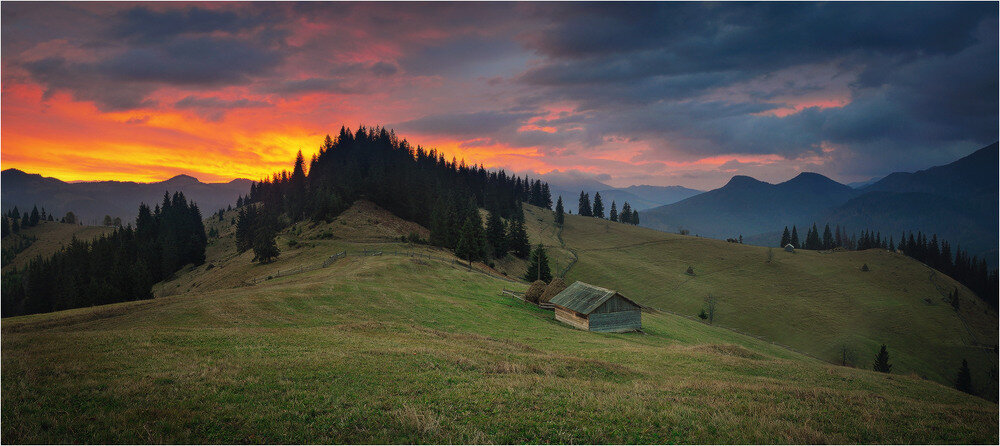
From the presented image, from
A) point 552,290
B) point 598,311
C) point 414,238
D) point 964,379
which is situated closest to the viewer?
point 598,311

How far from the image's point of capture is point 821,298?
97.9 meters

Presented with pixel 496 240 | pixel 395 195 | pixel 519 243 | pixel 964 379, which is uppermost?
pixel 395 195

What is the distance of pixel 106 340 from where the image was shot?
1936 centimetres

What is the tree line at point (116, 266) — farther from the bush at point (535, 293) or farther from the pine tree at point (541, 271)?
the pine tree at point (541, 271)

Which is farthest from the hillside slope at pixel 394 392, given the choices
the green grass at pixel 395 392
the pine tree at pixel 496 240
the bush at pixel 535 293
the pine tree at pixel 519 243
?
the pine tree at pixel 519 243

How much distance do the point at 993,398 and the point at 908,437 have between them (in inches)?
3822

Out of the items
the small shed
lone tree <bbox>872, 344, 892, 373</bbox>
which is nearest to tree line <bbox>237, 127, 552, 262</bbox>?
the small shed

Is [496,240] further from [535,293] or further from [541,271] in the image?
[535,293]

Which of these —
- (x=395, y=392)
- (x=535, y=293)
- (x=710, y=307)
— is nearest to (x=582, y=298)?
(x=535, y=293)

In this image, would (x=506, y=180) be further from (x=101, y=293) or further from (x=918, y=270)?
(x=101, y=293)

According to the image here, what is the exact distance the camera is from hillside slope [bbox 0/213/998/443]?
38.0ft

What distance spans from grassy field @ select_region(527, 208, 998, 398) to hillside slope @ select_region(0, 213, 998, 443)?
6570 centimetres

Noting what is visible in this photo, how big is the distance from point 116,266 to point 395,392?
7589cm

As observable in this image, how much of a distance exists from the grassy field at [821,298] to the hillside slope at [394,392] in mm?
65704
